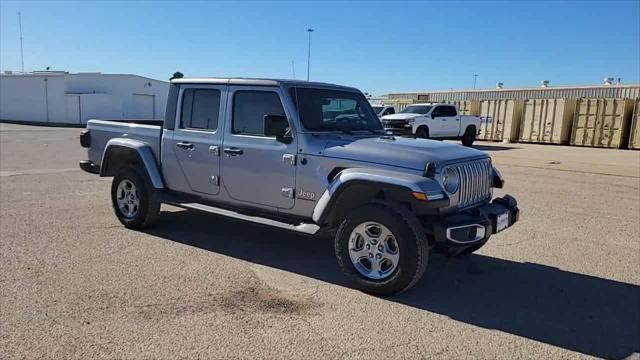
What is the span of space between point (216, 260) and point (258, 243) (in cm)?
83

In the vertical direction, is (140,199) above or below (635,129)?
below

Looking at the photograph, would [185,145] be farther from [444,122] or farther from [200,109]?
[444,122]

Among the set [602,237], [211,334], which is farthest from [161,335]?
[602,237]

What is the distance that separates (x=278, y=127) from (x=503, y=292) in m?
2.67

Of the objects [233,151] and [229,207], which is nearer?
[233,151]

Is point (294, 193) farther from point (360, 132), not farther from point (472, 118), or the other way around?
point (472, 118)

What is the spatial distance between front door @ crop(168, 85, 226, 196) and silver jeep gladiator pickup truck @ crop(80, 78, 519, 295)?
1 centimetres

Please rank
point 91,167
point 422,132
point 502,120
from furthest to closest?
point 502,120 < point 422,132 < point 91,167

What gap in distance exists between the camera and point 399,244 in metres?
4.45

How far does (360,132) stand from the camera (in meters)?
5.75

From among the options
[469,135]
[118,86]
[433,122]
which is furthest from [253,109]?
[118,86]

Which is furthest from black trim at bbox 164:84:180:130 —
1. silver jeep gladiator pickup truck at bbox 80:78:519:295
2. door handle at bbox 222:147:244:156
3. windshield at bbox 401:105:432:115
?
windshield at bbox 401:105:432:115

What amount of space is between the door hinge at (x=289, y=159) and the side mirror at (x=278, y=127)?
0.14 meters

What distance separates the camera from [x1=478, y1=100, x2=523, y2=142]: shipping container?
29.0 m
